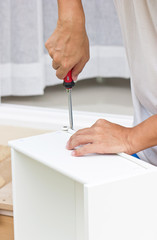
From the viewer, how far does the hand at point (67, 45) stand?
121 centimetres

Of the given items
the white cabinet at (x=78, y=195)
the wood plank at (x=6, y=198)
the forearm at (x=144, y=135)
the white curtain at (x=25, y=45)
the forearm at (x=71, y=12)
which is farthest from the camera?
the white curtain at (x=25, y=45)

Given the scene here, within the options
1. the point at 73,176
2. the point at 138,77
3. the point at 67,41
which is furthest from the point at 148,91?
the point at 73,176

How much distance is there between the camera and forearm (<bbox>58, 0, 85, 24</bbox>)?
3.94 feet

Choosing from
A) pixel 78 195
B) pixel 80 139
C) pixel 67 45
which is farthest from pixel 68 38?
pixel 78 195

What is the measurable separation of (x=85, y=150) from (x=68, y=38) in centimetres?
27

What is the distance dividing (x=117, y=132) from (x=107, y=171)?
0.48 ft

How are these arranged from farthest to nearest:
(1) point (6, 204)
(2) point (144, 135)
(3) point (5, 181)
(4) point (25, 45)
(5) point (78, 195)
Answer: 1. (4) point (25, 45)
2. (3) point (5, 181)
3. (1) point (6, 204)
4. (5) point (78, 195)
5. (2) point (144, 135)

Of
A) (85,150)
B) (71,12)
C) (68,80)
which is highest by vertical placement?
(71,12)

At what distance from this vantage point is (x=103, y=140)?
1.11m

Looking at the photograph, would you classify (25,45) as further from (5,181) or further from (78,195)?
(78,195)

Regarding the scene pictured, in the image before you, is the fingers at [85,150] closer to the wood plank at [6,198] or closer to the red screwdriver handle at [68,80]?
the red screwdriver handle at [68,80]

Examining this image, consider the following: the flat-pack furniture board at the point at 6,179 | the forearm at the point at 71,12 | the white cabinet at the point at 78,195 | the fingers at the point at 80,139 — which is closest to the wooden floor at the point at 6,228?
the flat-pack furniture board at the point at 6,179

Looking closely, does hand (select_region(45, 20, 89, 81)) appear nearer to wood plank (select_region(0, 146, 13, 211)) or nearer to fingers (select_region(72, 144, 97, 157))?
fingers (select_region(72, 144, 97, 157))

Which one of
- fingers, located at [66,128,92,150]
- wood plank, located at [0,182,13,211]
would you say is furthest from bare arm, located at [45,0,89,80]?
wood plank, located at [0,182,13,211]
